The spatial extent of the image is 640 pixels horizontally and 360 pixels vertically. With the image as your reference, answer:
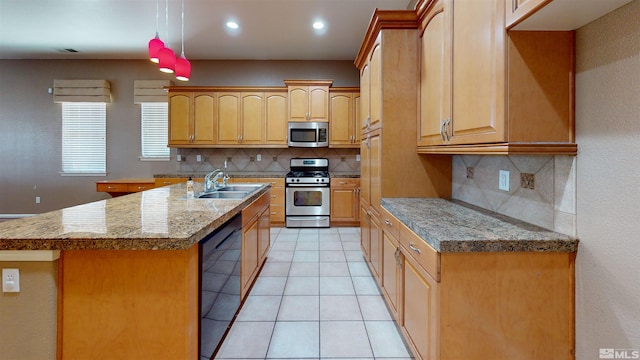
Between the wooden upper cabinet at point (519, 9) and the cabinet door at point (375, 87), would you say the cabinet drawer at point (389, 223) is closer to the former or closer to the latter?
the cabinet door at point (375, 87)

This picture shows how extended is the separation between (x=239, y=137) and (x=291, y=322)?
11.9 ft

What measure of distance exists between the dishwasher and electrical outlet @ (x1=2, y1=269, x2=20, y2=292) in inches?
26.4

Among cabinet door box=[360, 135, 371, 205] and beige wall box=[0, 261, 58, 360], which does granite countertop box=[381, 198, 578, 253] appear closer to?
cabinet door box=[360, 135, 371, 205]

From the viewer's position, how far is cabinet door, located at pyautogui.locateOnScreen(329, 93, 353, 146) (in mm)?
5043

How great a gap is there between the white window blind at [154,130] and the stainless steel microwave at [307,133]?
7.86 feet

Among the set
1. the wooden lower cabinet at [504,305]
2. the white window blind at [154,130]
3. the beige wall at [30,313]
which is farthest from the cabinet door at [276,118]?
the wooden lower cabinet at [504,305]

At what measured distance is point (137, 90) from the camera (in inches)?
209

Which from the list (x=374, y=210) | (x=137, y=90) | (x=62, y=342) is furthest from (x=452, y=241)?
(x=137, y=90)

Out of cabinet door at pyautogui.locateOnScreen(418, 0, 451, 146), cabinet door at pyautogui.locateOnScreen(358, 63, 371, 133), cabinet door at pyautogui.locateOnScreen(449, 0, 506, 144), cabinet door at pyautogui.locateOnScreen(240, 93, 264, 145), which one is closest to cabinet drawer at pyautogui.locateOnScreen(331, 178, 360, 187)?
cabinet door at pyautogui.locateOnScreen(240, 93, 264, 145)

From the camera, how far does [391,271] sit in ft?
6.63

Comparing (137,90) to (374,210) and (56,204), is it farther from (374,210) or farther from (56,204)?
(374,210)

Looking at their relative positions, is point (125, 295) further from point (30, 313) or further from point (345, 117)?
point (345, 117)

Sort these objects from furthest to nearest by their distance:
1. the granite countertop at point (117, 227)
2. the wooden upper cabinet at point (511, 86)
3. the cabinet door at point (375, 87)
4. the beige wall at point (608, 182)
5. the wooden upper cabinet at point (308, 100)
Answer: the wooden upper cabinet at point (308, 100)
the cabinet door at point (375, 87)
the wooden upper cabinet at point (511, 86)
the granite countertop at point (117, 227)
the beige wall at point (608, 182)

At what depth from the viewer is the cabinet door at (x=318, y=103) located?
500 centimetres
